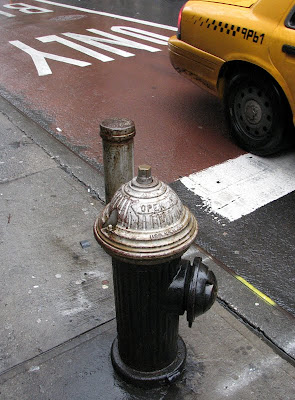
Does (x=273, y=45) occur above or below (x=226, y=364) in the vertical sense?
above

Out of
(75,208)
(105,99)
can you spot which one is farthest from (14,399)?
(105,99)

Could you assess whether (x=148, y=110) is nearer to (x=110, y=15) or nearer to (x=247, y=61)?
(x=247, y=61)

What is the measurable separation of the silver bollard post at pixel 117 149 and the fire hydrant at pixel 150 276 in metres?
1.04

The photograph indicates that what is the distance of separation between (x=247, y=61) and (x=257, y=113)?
571mm

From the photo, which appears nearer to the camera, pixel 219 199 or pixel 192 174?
pixel 219 199

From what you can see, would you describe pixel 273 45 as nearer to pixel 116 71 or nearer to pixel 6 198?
pixel 6 198

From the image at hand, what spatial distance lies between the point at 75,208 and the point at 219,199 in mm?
1406

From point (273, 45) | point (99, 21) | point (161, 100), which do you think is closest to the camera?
point (273, 45)

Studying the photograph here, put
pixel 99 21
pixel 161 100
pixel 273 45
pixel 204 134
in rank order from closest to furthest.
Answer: pixel 273 45, pixel 204 134, pixel 161 100, pixel 99 21

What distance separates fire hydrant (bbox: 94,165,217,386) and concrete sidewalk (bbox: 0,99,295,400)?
169mm

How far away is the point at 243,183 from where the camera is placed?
472 centimetres

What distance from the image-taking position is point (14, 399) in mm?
2539

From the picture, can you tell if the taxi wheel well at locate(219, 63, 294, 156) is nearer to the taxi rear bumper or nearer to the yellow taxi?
the yellow taxi

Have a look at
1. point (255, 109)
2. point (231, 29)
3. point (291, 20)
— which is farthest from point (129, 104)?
point (291, 20)
